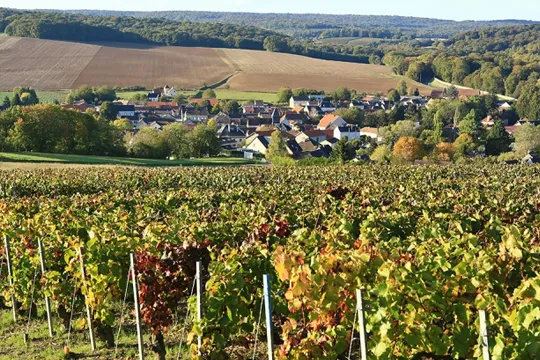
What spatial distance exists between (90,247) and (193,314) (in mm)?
2179

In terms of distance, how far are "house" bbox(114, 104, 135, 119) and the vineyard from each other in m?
91.0

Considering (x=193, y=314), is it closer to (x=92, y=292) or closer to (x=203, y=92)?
(x=92, y=292)

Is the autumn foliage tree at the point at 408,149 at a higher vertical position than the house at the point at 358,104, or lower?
higher

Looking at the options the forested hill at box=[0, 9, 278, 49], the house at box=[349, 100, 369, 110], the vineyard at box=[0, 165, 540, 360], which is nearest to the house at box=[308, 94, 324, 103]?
the house at box=[349, 100, 369, 110]

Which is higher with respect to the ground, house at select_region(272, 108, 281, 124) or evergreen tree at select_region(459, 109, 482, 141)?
evergreen tree at select_region(459, 109, 482, 141)

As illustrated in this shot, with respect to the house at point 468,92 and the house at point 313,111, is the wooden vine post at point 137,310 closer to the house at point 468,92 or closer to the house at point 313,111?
the house at point 313,111

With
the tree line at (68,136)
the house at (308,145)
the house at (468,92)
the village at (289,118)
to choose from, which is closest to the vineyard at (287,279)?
the tree line at (68,136)

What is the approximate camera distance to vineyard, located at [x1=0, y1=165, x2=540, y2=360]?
20.8 ft

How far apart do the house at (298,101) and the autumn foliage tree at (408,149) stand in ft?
183

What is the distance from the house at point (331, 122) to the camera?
103625 millimetres

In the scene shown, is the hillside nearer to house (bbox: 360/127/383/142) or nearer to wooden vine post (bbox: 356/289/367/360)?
house (bbox: 360/127/383/142)

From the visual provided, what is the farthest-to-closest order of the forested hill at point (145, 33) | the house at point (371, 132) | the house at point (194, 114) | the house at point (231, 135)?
the forested hill at point (145, 33) → the house at point (194, 114) → the house at point (231, 135) → the house at point (371, 132)

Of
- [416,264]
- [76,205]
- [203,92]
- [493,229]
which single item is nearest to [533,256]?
[416,264]

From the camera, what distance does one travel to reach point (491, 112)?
11019cm
